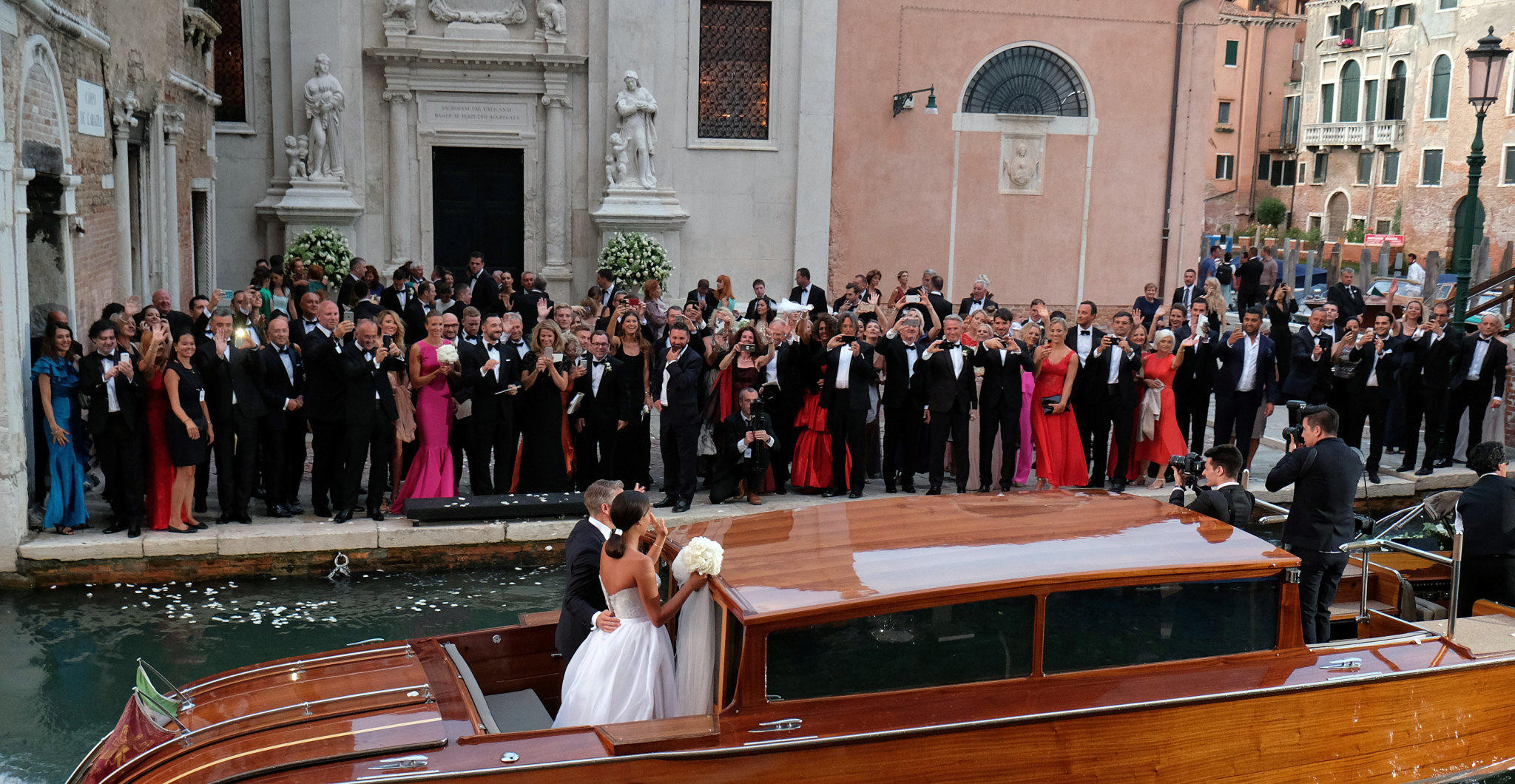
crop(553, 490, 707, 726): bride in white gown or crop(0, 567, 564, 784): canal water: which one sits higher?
crop(553, 490, 707, 726): bride in white gown

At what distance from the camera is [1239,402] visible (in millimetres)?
12062

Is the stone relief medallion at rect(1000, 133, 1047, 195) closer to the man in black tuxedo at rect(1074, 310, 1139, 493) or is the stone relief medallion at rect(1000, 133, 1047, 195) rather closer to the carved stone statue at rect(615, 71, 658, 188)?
the carved stone statue at rect(615, 71, 658, 188)

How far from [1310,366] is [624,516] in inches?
361

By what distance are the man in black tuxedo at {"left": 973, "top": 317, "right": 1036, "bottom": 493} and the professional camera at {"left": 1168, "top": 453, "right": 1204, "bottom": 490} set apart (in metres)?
3.93

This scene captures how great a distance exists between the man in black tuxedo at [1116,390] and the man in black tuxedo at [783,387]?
2.63 metres

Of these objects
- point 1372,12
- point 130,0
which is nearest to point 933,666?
point 130,0

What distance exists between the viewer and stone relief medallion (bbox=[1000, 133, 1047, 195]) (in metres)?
22.0

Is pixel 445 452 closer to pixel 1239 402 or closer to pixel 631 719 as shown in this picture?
pixel 631 719

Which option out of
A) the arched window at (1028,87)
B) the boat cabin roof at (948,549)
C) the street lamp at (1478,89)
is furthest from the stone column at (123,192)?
the street lamp at (1478,89)

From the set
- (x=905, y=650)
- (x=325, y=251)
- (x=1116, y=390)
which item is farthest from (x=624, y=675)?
(x=325, y=251)

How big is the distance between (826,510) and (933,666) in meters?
1.41

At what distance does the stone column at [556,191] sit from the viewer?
64.1 ft

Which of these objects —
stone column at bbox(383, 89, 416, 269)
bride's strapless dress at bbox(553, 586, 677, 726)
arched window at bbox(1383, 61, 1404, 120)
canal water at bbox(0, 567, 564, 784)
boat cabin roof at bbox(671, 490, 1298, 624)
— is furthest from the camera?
arched window at bbox(1383, 61, 1404, 120)

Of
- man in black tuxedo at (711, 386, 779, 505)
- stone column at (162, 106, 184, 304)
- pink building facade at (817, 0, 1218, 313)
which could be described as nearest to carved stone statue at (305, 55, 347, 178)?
stone column at (162, 106, 184, 304)
